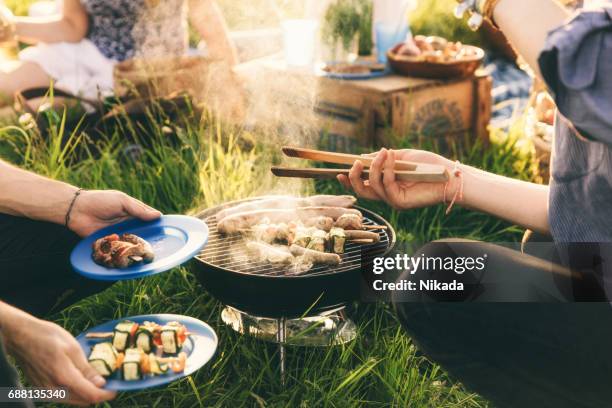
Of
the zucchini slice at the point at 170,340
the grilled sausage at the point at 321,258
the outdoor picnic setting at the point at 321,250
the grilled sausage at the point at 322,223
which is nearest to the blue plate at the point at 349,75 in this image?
the outdoor picnic setting at the point at 321,250

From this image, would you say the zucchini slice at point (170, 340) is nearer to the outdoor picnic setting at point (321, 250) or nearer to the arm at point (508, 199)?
the outdoor picnic setting at point (321, 250)

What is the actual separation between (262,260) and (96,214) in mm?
769

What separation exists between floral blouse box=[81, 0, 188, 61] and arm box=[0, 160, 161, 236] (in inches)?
123

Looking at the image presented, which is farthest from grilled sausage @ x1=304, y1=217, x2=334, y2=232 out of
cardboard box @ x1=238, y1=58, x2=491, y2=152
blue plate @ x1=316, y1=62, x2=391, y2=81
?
blue plate @ x1=316, y1=62, x2=391, y2=81

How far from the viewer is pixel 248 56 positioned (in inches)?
279

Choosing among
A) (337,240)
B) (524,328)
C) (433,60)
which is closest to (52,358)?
(337,240)

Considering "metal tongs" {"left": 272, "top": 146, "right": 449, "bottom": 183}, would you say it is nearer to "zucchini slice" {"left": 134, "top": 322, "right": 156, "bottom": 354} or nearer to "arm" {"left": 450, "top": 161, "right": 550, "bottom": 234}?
"arm" {"left": 450, "top": 161, "right": 550, "bottom": 234}

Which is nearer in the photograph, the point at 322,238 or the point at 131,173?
the point at 322,238

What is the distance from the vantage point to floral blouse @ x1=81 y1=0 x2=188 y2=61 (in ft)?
18.4

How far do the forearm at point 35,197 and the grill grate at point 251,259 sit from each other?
650 millimetres

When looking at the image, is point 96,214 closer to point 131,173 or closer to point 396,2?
point 131,173

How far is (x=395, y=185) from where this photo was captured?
2799 millimetres

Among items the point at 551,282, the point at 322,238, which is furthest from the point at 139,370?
the point at 551,282

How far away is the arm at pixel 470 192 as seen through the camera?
8.87 ft
